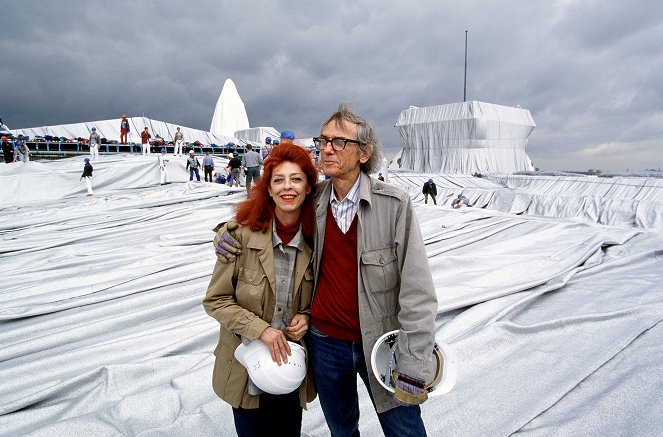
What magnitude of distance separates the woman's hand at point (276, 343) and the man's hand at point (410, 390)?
0.42 m

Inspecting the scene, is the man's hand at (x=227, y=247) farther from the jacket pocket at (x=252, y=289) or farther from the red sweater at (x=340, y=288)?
the red sweater at (x=340, y=288)

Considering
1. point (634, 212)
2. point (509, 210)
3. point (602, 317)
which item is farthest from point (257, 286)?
point (509, 210)

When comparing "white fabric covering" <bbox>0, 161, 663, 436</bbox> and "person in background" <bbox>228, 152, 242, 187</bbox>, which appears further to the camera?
"person in background" <bbox>228, 152, 242, 187</bbox>

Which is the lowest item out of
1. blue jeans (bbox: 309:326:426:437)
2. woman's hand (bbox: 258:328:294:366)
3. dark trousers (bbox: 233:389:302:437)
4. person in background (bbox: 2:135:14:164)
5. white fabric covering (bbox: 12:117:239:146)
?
dark trousers (bbox: 233:389:302:437)

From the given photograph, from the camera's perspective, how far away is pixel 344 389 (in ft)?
4.78

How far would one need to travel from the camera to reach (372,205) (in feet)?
4.54

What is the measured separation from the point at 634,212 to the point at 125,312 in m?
12.5

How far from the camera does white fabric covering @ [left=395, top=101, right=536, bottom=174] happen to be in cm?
2680

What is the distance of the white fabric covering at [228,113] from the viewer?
173ft

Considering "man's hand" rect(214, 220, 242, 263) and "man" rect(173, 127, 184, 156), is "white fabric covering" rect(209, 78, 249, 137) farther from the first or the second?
"man's hand" rect(214, 220, 242, 263)

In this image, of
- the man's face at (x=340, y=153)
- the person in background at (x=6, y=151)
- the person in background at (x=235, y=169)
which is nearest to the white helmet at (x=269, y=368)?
the man's face at (x=340, y=153)

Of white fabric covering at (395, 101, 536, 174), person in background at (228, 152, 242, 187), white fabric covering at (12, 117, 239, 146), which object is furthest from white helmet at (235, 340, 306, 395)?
white fabric covering at (395, 101, 536, 174)

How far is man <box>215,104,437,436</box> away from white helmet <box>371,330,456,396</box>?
40 millimetres

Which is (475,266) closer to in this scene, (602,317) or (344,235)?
(602,317)
